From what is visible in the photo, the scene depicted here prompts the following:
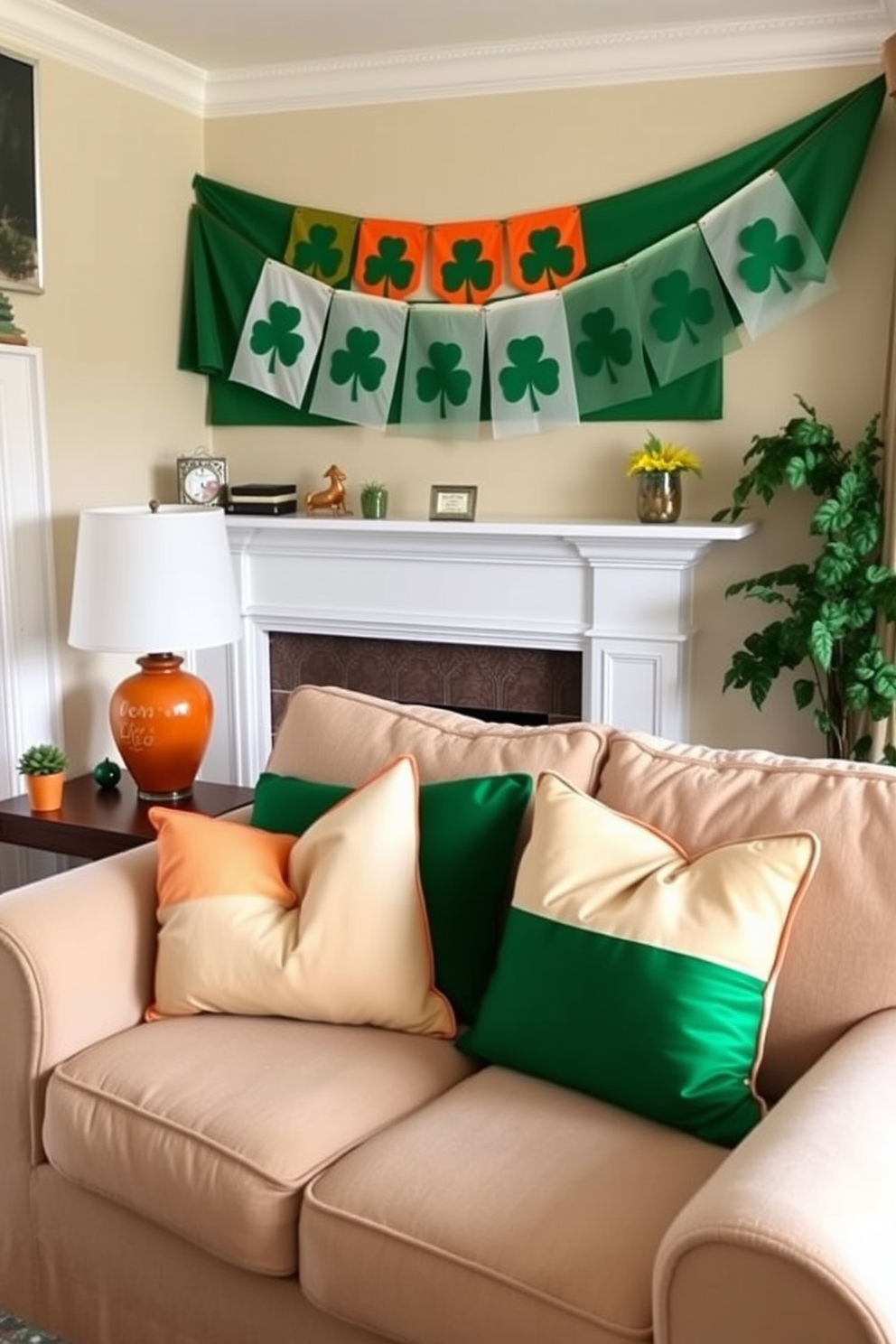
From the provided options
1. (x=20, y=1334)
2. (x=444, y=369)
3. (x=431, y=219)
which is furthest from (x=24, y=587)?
(x=20, y=1334)

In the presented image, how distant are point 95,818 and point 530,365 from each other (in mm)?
1814

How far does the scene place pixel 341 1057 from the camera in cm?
183

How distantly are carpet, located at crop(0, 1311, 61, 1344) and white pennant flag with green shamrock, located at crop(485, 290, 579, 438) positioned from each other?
2.72 m

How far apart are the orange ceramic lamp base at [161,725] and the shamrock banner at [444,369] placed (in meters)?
1.25

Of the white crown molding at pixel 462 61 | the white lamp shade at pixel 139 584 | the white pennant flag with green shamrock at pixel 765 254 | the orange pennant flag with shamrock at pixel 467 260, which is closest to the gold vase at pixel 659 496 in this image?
the white pennant flag with green shamrock at pixel 765 254

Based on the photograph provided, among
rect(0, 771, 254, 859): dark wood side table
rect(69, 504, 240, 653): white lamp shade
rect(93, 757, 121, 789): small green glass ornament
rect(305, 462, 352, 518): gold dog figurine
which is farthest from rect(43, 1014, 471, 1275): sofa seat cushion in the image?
rect(305, 462, 352, 518): gold dog figurine

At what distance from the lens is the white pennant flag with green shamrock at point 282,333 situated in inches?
159

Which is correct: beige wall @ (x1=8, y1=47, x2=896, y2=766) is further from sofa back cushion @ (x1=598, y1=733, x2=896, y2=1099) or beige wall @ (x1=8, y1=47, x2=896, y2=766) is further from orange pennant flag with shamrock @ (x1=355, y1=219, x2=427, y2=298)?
sofa back cushion @ (x1=598, y1=733, x2=896, y2=1099)

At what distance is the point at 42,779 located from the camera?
3.10 meters

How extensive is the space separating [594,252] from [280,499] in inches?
47.0

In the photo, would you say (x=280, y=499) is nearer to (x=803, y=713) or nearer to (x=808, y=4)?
(x=803, y=713)

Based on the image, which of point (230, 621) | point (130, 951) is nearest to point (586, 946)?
point (130, 951)

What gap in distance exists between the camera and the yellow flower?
3.56 meters

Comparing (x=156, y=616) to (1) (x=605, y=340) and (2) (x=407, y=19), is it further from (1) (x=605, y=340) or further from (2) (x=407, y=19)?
(2) (x=407, y=19)
